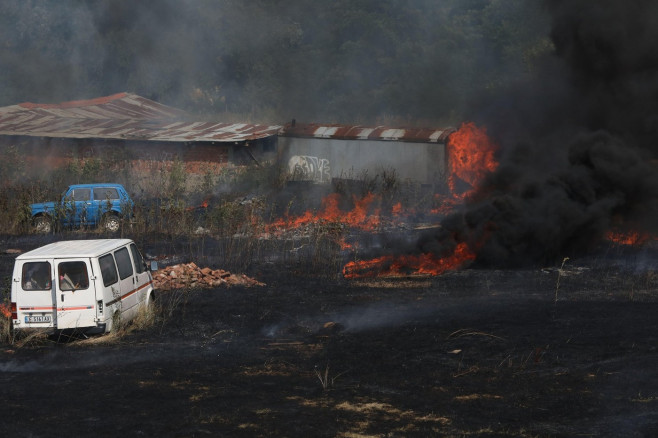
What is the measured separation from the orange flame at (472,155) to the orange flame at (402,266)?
507 cm

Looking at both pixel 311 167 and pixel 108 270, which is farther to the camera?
pixel 311 167

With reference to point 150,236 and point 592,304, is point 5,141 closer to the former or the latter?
point 150,236

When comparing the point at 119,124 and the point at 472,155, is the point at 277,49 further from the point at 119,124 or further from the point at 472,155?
the point at 472,155

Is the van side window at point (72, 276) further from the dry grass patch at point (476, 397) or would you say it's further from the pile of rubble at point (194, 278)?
the dry grass patch at point (476, 397)

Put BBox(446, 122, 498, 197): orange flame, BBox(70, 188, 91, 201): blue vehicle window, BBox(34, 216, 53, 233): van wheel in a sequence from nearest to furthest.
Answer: BBox(446, 122, 498, 197): orange flame → BBox(70, 188, 91, 201): blue vehicle window → BBox(34, 216, 53, 233): van wheel

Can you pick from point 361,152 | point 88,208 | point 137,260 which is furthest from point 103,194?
point 361,152

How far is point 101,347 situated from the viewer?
42.4 feet

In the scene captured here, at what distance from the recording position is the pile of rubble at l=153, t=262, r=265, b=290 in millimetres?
18016

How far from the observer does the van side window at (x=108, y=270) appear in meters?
13.0

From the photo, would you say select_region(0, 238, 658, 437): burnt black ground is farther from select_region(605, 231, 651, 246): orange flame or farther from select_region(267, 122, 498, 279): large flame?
select_region(605, 231, 651, 246): orange flame

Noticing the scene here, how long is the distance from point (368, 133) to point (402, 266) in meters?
15.9

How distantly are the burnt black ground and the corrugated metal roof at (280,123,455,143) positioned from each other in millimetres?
16156

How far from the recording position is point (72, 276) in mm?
12891

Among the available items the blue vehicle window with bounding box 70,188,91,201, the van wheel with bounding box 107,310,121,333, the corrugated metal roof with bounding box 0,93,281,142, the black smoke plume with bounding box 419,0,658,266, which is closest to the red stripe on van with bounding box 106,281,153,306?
the van wheel with bounding box 107,310,121,333
